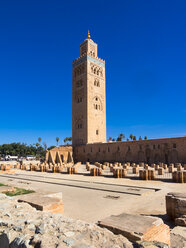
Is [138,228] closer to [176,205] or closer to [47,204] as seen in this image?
[47,204]

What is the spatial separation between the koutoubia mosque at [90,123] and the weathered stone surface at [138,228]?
74.5 feet

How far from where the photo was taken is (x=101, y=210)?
5.84 meters

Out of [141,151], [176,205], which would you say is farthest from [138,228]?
[141,151]

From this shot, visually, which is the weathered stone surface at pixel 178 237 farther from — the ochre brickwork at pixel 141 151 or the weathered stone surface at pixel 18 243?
the ochre brickwork at pixel 141 151

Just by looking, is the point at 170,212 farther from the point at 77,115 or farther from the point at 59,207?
the point at 77,115

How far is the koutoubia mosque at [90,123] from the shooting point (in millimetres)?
27700

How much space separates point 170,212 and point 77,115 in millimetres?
35738

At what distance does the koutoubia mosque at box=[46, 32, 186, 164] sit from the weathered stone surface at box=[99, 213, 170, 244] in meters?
22.7

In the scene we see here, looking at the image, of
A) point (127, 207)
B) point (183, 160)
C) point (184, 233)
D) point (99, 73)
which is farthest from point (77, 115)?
point (184, 233)

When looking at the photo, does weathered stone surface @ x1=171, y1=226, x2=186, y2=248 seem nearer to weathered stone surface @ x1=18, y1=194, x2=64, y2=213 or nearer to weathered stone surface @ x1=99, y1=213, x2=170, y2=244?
weathered stone surface @ x1=99, y1=213, x2=170, y2=244

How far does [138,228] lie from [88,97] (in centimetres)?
3596

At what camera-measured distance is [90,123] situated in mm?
37656

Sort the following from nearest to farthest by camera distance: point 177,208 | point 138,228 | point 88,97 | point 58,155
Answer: point 138,228 < point 177,208 < point 58,155 < point 88,97

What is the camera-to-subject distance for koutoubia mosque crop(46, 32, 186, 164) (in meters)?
27.7
